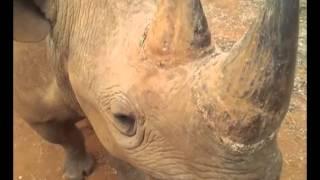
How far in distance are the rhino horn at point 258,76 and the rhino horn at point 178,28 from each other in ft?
0.28

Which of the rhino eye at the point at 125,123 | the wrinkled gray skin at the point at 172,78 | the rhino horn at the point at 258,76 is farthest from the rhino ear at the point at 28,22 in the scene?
the rhino horn at the point at 258,76

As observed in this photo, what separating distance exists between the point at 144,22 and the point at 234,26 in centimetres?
214

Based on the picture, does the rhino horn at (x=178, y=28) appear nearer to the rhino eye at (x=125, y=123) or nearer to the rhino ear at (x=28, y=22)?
the rhino eye at (x=125, y=123)

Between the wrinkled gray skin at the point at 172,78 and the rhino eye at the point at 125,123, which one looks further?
the rhino eye at the point at 125,123

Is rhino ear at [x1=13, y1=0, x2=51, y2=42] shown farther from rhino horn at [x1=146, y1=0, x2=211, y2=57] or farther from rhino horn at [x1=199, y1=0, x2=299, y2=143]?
rhino horn at [x1=199, y1=0, x2=299, y2=143]

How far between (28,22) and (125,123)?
0.44 metres

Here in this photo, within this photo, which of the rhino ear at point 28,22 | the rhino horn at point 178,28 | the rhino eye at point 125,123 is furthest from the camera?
the rhino ear at point 28,22

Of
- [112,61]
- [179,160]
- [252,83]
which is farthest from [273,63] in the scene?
[112,61]

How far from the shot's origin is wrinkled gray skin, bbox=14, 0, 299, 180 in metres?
1.45

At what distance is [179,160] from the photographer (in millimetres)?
1737

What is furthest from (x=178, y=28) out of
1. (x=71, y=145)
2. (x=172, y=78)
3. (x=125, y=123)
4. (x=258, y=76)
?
(x=71, y=145)

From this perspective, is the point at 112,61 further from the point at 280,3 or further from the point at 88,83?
the point at 280,3

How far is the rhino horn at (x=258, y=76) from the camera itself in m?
1.39

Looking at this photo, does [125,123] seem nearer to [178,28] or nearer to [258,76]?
[178,28]
